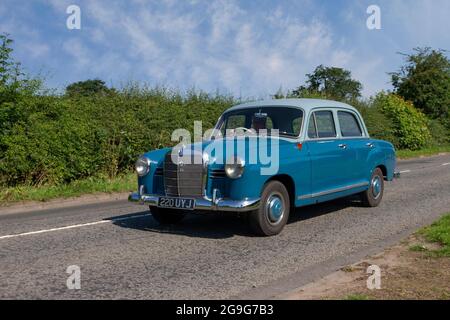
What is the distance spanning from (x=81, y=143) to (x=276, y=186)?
24.7 ft

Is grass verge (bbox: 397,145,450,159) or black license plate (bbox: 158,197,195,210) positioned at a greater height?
grass verge (bbox: 397,145,450,159)

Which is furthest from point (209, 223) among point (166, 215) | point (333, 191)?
point (333, 191)

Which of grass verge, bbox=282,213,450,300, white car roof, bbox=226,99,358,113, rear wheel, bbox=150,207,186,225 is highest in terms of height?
white car roof, bbox=226,99,358,113

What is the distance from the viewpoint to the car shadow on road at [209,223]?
24.1ft

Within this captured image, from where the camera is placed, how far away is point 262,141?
711 centimetres

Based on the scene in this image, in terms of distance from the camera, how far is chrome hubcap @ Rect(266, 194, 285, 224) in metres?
6.84

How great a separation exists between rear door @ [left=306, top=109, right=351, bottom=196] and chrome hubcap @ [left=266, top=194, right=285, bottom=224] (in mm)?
762

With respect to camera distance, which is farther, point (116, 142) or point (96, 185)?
point (116, 142)

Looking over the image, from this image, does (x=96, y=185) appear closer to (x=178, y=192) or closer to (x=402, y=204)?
(x=178, y=192)

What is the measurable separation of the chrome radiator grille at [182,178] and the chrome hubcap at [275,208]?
923 millimetres

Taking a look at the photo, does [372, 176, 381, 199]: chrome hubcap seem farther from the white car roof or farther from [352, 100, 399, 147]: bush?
[352, 100, 399, 147]: bush

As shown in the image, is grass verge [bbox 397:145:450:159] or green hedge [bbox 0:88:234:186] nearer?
green hedge [bbox 0:88:234:186]

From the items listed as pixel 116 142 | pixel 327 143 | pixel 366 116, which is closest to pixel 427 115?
pixel 366 116

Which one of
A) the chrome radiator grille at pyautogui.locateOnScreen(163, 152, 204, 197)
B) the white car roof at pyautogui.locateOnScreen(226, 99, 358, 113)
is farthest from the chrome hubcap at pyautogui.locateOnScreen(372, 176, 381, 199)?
the chrome radiator grille at pyautogui.locateOnScreen(163, 152, 204, 197)
